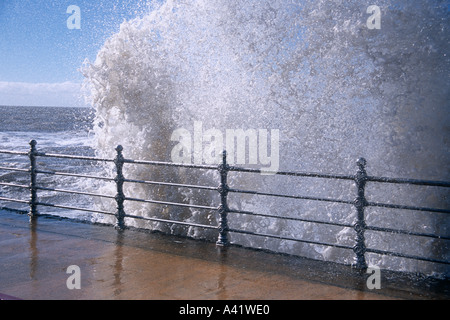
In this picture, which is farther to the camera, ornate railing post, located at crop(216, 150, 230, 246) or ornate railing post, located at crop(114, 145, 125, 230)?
ornate railing post, located at crop(114, 145, 125, 230)

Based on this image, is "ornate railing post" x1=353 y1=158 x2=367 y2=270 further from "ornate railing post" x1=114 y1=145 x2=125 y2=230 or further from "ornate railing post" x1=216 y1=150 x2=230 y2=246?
"ornate railing post" x1=114 y1=145 x2=125 y2=230

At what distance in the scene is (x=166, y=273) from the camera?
4.83 metres

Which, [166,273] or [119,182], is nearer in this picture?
[166,273]

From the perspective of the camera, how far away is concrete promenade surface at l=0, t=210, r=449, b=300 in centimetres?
427

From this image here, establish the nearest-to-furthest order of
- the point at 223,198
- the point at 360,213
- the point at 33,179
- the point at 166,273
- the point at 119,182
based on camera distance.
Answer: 1. the point at 166,273
2. the point at 360,213
3. the point at 223,198
4. the point at 119,182
5. the point at 33,179

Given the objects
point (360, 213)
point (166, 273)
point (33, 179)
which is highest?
point (33, 179)

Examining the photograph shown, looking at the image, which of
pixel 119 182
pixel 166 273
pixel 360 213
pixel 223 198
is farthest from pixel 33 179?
pixel 360 213

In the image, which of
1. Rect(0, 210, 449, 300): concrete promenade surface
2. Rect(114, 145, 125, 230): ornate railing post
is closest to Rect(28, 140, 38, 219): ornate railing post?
Rect(0, 210, 449, 300): concrete promenade surface

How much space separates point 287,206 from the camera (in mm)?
10656

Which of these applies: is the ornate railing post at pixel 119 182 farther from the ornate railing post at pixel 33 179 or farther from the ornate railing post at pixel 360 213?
the ornate railing post at pixel 360 213

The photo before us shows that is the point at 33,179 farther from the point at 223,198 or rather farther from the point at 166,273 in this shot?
the point at 166,273

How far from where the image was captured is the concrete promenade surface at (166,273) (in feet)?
14.0
